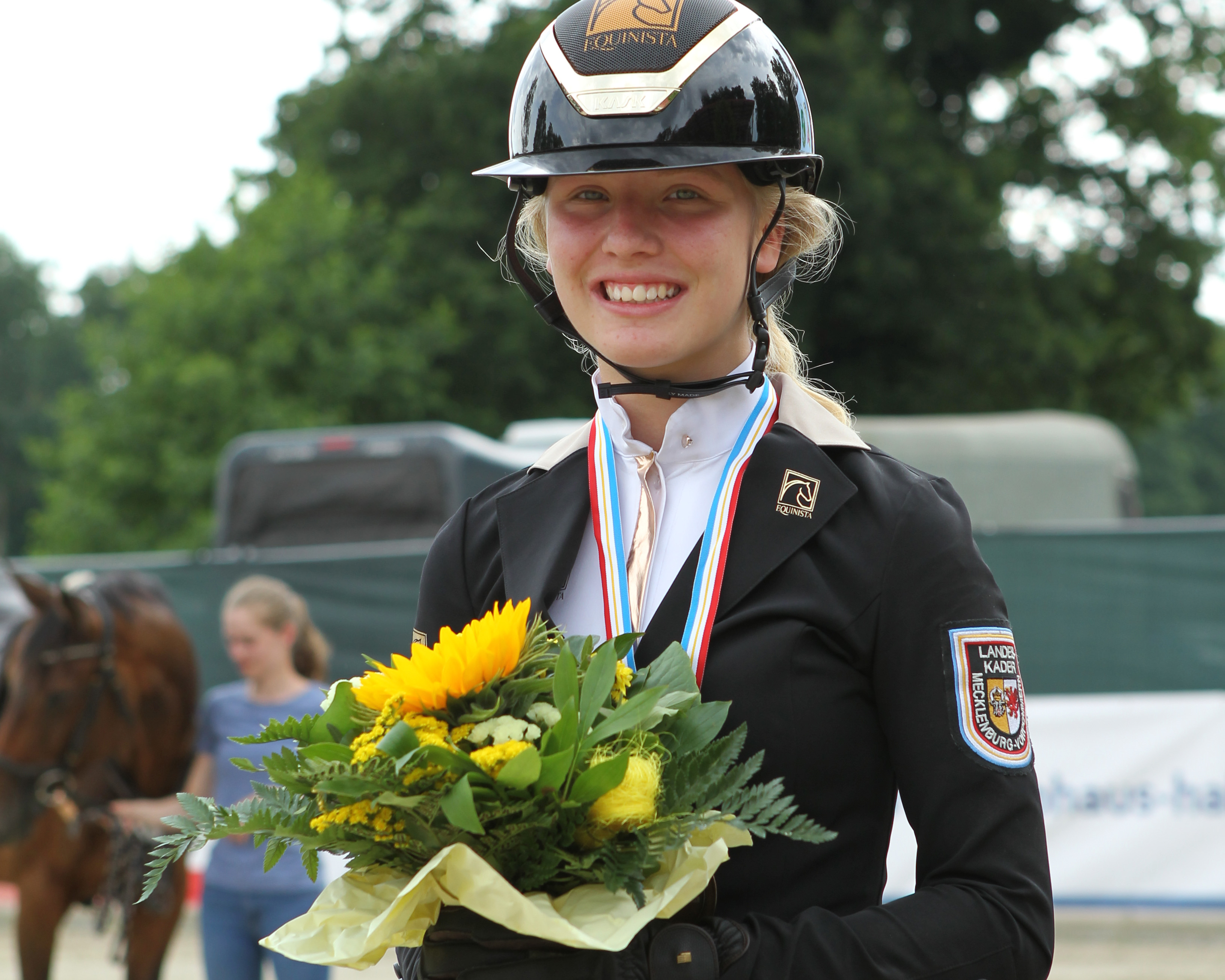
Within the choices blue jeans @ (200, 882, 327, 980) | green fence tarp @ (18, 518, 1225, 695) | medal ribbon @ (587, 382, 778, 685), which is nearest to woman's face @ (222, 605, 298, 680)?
blue jeans @ (200, 882, 327, 980)

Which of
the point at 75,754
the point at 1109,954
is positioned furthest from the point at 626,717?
the point at 1109,954

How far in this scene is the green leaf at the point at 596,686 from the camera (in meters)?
1.49

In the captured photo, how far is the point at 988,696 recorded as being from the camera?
167cm

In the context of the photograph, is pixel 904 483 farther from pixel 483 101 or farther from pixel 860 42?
pixel 483 101

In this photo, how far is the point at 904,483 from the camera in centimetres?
181

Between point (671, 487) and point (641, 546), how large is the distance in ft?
0.35

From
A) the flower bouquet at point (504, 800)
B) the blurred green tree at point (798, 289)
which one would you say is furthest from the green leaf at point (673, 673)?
the blurred green tree at point (798, 289)

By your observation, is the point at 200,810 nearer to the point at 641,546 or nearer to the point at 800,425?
the point at 641,546

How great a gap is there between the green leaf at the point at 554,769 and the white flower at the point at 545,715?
0.06 m

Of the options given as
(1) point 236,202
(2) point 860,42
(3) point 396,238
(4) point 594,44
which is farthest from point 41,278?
(4) point 594,44

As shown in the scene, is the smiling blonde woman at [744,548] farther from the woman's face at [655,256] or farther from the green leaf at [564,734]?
the green leaf at [564,734]

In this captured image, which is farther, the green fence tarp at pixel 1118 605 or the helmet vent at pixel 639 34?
the green fence tarp at pixel 1118 605

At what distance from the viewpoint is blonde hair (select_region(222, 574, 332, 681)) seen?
248 inches

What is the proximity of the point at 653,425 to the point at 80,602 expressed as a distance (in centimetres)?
485
